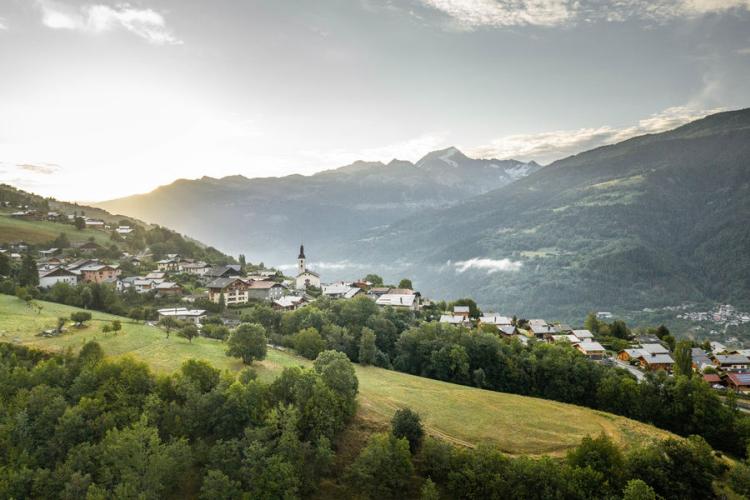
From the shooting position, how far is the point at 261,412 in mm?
38781

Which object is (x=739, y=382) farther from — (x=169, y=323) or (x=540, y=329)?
(x=169, y=323)

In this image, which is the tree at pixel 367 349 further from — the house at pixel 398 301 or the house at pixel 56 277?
the house at pixel 56 277

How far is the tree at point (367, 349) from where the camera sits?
63.4m

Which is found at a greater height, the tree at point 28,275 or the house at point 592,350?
the tree at point 28,275

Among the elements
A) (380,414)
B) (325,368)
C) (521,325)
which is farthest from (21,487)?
(521,325)

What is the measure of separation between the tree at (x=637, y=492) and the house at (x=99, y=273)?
302 feet

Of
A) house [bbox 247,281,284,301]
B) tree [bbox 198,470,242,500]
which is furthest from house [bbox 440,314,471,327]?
tree [bbox 198,470,242,500]

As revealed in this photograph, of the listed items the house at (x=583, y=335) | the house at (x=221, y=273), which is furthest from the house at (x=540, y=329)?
the house at (x=221, y=273)

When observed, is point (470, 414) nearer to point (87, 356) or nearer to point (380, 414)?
point (380, 414)

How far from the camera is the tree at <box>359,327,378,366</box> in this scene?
63.4 m

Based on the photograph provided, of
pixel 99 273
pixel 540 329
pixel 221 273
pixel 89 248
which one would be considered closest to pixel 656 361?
pixel 540 329

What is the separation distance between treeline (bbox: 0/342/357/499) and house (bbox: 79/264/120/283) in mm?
51303

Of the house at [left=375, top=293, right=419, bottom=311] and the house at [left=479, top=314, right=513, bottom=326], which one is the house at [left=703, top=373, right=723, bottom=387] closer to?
the house at [left=479, top=314, right=513, bottom=326]

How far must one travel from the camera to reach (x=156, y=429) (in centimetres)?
3422
